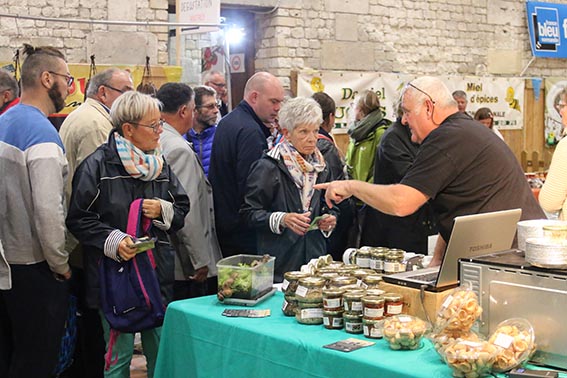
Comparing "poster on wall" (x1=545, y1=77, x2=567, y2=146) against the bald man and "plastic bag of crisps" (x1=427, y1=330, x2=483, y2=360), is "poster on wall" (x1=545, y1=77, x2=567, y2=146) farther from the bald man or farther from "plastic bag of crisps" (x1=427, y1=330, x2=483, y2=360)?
"plastic bag of crisps" (x1=427, y1=330, x2=483, y2=360)

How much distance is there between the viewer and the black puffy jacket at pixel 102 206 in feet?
11.4

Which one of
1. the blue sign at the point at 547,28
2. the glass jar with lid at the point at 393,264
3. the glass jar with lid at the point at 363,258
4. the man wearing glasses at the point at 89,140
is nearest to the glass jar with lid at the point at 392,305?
the glass jar with lid at the point at 393,264

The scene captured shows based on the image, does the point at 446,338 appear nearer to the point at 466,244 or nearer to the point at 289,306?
the point at 466,244

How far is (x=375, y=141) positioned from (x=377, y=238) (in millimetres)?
855

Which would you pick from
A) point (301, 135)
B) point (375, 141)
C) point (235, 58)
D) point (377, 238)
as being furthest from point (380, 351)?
point (235, 58)

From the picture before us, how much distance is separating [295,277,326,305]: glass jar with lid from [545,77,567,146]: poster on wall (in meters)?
9.47

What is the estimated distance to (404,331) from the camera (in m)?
2.44

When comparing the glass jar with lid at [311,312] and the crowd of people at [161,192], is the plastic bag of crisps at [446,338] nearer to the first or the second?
the glass jar with lid at [311,312]

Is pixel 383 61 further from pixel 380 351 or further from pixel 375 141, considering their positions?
pixel 380 351

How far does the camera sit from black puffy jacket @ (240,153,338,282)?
383cm

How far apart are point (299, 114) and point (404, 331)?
1.69 m

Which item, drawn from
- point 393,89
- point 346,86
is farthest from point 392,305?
point 393,89

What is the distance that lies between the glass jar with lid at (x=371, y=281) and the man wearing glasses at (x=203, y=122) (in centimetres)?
245

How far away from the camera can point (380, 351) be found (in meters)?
2.46
